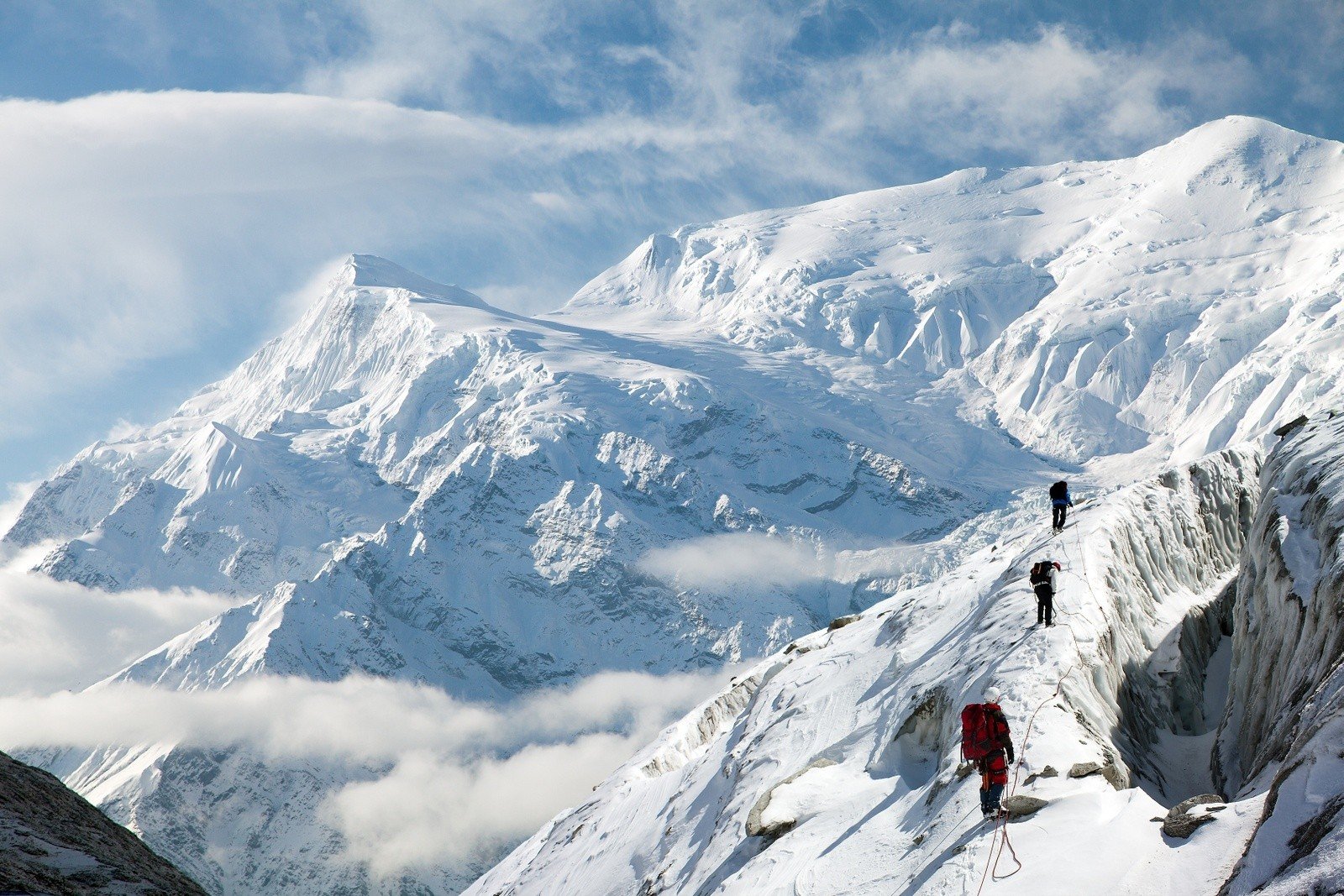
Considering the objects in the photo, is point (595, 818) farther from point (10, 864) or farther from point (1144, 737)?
point (10, 864)

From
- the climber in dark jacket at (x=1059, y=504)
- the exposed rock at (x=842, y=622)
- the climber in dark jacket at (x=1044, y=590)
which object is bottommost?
the exposed rock at (x=842, y=622)

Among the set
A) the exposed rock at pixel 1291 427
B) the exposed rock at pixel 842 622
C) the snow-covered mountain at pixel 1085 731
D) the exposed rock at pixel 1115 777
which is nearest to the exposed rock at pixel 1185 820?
the snow-covered mountain at pixel 1085 731

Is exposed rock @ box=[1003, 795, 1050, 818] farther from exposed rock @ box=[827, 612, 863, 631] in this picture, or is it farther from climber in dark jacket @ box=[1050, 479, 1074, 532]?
exposed rock @ box=[827, 612, 863, 631]

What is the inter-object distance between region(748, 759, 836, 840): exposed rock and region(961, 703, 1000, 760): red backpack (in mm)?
10184

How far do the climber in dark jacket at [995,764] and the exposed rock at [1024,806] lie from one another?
25 cm

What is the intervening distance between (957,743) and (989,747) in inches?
232

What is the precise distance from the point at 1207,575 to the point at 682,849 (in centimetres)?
2289

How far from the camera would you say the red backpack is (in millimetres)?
20875

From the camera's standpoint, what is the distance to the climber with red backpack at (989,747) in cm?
2088

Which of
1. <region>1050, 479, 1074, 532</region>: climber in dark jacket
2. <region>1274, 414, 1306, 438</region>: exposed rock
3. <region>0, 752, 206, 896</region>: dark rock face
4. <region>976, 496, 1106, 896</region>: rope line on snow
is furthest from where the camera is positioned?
<region>1274, 414, 1306, 438</region>: exposed rock

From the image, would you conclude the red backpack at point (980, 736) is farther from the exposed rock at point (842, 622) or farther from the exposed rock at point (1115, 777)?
the exposed rock at point (842, 622)

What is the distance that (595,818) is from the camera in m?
56.2

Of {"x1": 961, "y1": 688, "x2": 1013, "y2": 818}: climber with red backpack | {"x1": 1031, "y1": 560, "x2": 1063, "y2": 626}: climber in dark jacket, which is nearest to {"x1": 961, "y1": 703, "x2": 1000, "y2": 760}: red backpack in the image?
{"x1": 961, "y1": 688, "x2": 1013, "y2": 818}: climber with red backpack

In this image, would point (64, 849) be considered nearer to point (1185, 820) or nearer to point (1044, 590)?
point (1185, 820)
